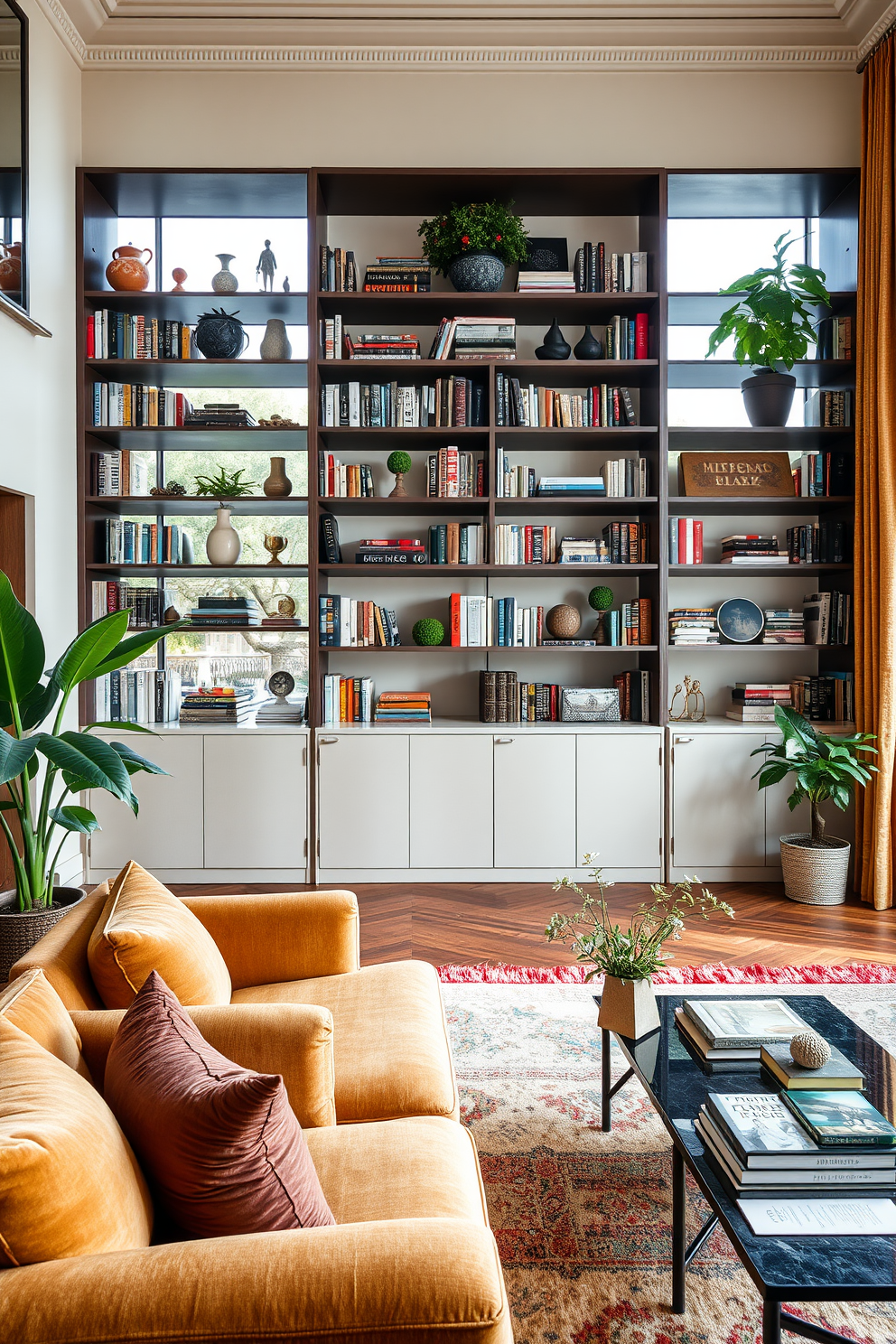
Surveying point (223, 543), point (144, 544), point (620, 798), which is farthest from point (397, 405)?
point (620, 798)

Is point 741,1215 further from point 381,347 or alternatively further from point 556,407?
point 381,347

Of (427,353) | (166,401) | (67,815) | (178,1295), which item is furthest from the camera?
(427,353)

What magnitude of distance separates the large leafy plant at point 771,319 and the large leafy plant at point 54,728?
2.88 m

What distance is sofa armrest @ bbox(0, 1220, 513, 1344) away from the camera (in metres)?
0.85

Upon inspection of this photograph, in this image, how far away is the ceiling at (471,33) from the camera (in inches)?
155

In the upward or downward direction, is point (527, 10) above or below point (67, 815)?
above

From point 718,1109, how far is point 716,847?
2771 millimetres

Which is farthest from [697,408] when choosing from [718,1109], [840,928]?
[718,1109]

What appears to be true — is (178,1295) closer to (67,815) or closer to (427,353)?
(67,815)

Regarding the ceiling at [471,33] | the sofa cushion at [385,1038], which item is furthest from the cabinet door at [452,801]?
the ceiling at [471,33]

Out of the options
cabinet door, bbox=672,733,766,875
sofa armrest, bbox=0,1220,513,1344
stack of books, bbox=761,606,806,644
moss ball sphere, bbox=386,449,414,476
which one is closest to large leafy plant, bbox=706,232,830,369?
stack of books, bbox=761,606,806,644

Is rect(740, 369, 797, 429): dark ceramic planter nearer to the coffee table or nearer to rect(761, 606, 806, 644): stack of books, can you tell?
rect(761, 606, 806, 644): stack of books

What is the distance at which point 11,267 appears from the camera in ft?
11.0

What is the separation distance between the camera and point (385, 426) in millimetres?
4117
